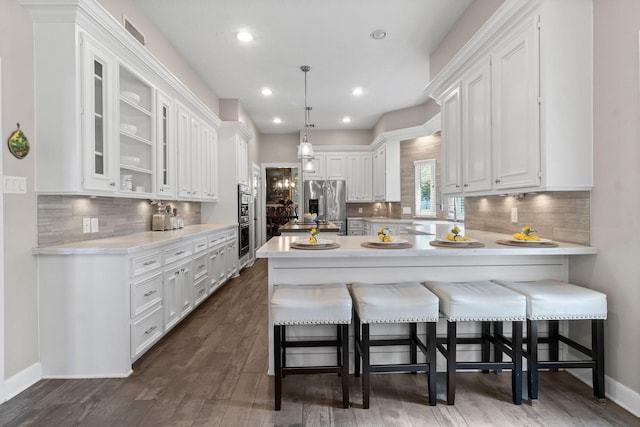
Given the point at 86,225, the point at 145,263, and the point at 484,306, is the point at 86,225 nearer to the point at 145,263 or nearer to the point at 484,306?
the point at 145,263

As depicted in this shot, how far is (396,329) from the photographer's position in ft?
7.97

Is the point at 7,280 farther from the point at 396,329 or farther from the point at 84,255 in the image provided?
the point at 396,329

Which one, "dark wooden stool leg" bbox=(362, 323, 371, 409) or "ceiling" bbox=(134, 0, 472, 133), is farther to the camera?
"ceiling" bbox=(134, 0, 472, 133)

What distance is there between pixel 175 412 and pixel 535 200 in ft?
9.54

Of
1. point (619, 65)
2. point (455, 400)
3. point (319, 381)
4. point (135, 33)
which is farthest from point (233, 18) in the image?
point (455, 400)

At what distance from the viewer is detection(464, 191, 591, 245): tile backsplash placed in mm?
2287

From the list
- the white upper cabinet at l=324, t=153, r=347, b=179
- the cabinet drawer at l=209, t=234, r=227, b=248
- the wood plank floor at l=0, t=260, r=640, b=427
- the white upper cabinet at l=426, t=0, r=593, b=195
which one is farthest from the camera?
the white upper cabinet at l=324, t=153, r=347, b=179

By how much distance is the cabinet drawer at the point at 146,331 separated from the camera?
249 centimetres

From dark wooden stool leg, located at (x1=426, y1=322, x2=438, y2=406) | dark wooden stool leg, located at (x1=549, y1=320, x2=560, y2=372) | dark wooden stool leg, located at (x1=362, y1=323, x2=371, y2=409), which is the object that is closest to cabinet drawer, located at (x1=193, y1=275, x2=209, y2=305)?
dark wooden stool leg, located at (x1=362, y1=323, x2=371, y2=409)

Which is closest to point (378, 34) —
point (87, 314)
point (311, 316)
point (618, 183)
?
point (618, 183)

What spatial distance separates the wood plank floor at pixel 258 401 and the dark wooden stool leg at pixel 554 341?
0.12 meters

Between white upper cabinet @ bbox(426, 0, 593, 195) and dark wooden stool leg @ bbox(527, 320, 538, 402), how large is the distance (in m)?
0.88

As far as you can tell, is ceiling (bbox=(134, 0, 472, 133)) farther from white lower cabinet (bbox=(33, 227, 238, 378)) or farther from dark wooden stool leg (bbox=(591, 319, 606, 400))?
dark wooden stool leg (bbox=(591, 319, 606, 400))

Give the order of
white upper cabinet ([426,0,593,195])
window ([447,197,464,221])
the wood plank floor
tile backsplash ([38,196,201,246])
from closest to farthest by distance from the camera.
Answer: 1. the wood plank floor
2. white upper cabinet ([426,0,593,195])
3. tile backsplash ([38,196,201,246])
4. window ([447,197,464,221])
